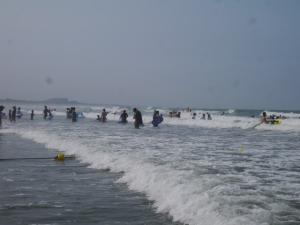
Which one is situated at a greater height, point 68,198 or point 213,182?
point 213,182

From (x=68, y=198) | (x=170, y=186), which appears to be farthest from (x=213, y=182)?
(x=68, y=198)

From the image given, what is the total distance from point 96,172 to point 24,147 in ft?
28.5

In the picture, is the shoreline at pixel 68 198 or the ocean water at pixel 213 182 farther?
the shoreline at pixel 68 198

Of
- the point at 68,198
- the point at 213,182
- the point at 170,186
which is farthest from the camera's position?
the point at 213,182

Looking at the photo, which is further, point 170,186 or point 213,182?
point 213,182

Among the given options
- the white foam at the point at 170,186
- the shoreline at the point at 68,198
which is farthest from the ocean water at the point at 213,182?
the shoreline at the point at 68,198

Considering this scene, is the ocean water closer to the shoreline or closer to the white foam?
the white foam

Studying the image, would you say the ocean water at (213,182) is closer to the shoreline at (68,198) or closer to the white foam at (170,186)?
the white foam at (170,186)

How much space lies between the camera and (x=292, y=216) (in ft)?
22.7

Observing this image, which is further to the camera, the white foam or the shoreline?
the shoreline

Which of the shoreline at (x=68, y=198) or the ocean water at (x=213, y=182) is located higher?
the ocean water at (x=213, y=182)

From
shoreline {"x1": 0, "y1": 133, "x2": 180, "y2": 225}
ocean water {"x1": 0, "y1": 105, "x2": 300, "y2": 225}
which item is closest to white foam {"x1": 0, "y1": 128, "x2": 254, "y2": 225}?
ocean water {"x1": 0, "y1": 105, "x2": 300, "y2": 225}

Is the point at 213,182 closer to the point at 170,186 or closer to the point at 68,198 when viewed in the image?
the point at 170,186

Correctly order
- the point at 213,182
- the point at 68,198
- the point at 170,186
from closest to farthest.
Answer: the point at 68,198 → the point at 170,186 → the point at 213,182
